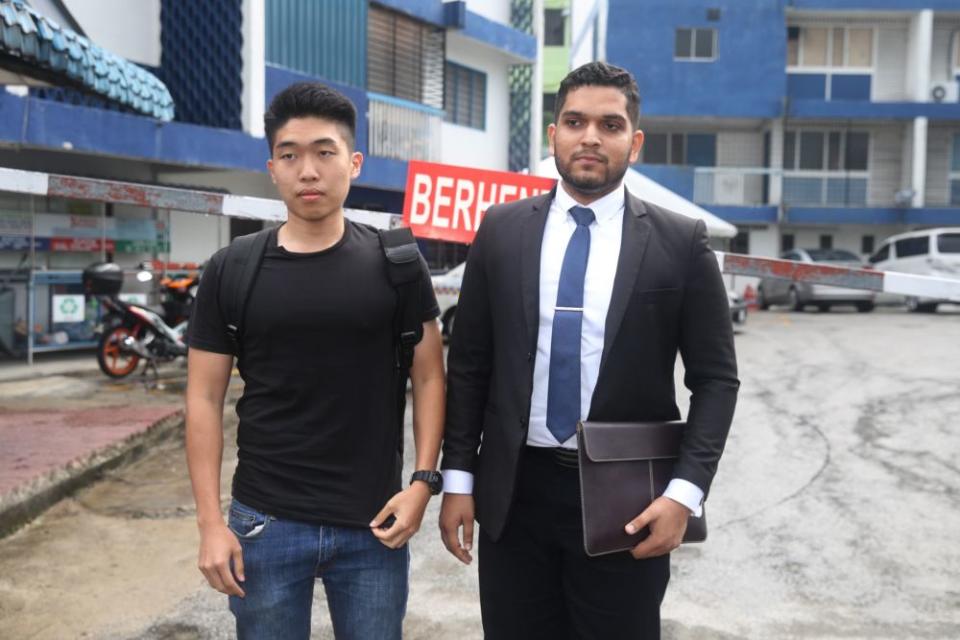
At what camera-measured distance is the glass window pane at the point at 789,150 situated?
2656cm

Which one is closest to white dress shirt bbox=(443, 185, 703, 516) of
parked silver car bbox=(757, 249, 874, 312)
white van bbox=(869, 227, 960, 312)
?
parked silver car bbox=(757, 249, 874, 312)

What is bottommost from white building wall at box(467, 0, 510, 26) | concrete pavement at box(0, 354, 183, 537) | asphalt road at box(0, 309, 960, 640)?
asphalt road at box(0, 309, 960, 640)

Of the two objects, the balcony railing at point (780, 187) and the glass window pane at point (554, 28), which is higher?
the glass window pane at point (554, 28)

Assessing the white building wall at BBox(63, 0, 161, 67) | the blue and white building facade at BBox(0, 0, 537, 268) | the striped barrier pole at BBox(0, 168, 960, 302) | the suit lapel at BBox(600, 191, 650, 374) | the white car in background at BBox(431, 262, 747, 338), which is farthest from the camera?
the white car in background at BBox(431, 262, 747, 338)

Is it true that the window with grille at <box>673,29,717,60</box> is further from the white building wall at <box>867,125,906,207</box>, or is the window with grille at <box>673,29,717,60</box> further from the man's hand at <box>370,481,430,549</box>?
the man's hand at <box>370,481,430,549</box>

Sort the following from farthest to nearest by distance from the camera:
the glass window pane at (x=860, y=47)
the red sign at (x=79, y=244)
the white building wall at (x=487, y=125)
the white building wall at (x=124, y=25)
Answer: the glass window pane at (x=860, y=47)
the white building wall at (x=487, y=125)
the white building wall at (x=124, y=25)
the red sign at (x=79, y=244)

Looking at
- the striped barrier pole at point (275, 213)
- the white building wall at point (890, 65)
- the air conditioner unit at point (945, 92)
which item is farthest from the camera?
the white building wall at point (890, 65)

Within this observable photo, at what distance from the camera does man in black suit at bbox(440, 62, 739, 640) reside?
88.9 inches

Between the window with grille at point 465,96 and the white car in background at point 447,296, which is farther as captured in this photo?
the window with grille at point 465,96

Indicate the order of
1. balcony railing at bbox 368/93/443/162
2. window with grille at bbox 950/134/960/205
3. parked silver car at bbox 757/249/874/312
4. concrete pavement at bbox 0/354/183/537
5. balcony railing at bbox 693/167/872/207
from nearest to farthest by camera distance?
concrete pavement at bbox 0/354/183/537 → balcony railing at bbox 368/93/443/162 → parked silver car at bbox 757/249/874/312 → balcony railing at bbox 693/167/872/207 → window with grille at bbox 950/134/960/205

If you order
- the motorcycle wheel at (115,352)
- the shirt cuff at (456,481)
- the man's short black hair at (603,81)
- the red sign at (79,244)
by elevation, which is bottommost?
the motorcycle wheel at (115,352)

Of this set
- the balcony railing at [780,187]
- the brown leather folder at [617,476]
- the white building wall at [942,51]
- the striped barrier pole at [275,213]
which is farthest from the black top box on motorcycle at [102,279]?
the white building wall at [942,51]

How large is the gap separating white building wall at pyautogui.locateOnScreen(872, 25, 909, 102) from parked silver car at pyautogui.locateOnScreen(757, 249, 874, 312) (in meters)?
7.19

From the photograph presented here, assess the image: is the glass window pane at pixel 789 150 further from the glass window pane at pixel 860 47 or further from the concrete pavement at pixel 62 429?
the concrete pavement at pixel 62 429
